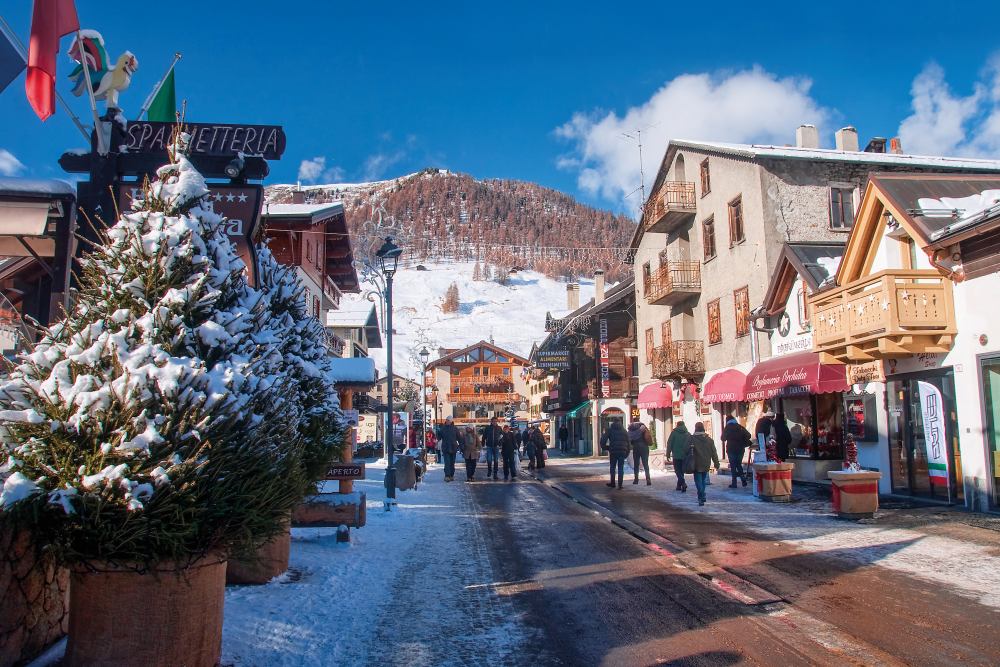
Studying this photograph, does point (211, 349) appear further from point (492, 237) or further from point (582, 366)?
point (492, 237)

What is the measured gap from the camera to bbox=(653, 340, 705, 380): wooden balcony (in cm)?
2858

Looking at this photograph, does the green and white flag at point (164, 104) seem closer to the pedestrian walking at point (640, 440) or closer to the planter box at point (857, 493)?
the planter box at point (857, 493)

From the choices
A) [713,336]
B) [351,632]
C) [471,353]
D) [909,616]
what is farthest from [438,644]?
[471,353]

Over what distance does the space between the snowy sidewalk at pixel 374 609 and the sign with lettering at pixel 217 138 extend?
4.35 m

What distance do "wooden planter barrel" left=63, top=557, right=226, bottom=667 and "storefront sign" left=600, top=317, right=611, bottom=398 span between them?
3850cm

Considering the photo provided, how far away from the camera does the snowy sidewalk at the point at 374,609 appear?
5434 millimetres

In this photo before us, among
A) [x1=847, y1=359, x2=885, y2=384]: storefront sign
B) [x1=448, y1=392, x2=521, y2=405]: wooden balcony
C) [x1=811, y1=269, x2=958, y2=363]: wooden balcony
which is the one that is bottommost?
[x1=847, y1=359, x2=885, y2=384]: storefront sign

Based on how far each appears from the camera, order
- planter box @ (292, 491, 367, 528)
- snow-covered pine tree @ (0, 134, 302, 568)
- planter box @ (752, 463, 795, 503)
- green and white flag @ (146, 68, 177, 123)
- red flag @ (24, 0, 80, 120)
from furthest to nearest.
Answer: planter box @ (752, 463, 795, 503)
planter box @ (292, 491, 367, 528)
green and white flag @ (146, 68, 177, 123)
red flag @ (24, 0, 80, 120)
snow-covered pine tree @ (0, 134, 302, 568)

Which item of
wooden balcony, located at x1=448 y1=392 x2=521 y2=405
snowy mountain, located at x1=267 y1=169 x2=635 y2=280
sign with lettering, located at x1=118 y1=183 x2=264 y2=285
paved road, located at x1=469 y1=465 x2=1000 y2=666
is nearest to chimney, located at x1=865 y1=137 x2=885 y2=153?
paved road, located at x1=469 y1=465 x2=1000 y2=666

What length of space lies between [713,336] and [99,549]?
25812mm

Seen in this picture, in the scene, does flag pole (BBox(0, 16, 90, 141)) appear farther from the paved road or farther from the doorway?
the doorway

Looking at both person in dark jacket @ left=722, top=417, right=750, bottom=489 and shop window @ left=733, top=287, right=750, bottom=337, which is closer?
person in dark jacket @ left=722, top=417, right=750, bottom=489

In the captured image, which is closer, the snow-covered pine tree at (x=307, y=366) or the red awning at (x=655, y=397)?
the snow-covered pine tree at (x=307, y=366)

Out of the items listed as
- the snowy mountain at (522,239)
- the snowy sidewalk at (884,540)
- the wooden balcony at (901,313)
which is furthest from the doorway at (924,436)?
the snowy mountain at (522,239)
